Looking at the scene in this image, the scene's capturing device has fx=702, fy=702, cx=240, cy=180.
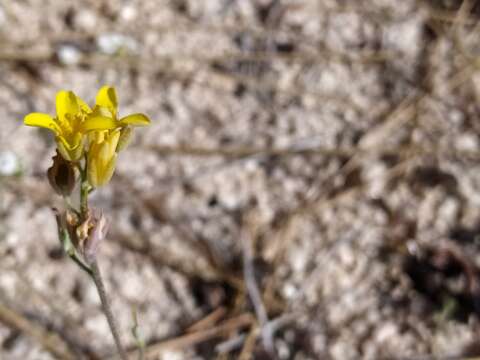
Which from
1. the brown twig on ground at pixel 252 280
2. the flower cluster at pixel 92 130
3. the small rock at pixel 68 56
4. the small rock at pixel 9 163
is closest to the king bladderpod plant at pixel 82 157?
the flower cluster at pixel 92 130

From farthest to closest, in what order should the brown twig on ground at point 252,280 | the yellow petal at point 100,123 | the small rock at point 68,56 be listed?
the small rock at point 68,56
the brown twig on ground at point 252,280
the yellow petal at point 100,123

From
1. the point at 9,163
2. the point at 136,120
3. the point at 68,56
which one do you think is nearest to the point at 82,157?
the point at 136,120

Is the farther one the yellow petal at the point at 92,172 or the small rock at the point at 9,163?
the small rock at the point at 9,163

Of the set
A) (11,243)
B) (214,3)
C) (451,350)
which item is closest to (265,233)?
(451,350)

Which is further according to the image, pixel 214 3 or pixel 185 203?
pixel 214 3

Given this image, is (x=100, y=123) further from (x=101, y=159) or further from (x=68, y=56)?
(x=68, y=56)

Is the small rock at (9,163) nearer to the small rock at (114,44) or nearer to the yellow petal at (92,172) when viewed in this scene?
the small rock at (114,44)

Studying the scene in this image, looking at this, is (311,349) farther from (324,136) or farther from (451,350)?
(324,136)

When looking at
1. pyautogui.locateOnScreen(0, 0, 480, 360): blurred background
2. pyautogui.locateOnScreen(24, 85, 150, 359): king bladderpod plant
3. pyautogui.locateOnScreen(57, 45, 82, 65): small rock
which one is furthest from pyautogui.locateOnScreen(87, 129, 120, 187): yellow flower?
pyautogui.locateOnScreen(57, 45, 82, 65): small rock
